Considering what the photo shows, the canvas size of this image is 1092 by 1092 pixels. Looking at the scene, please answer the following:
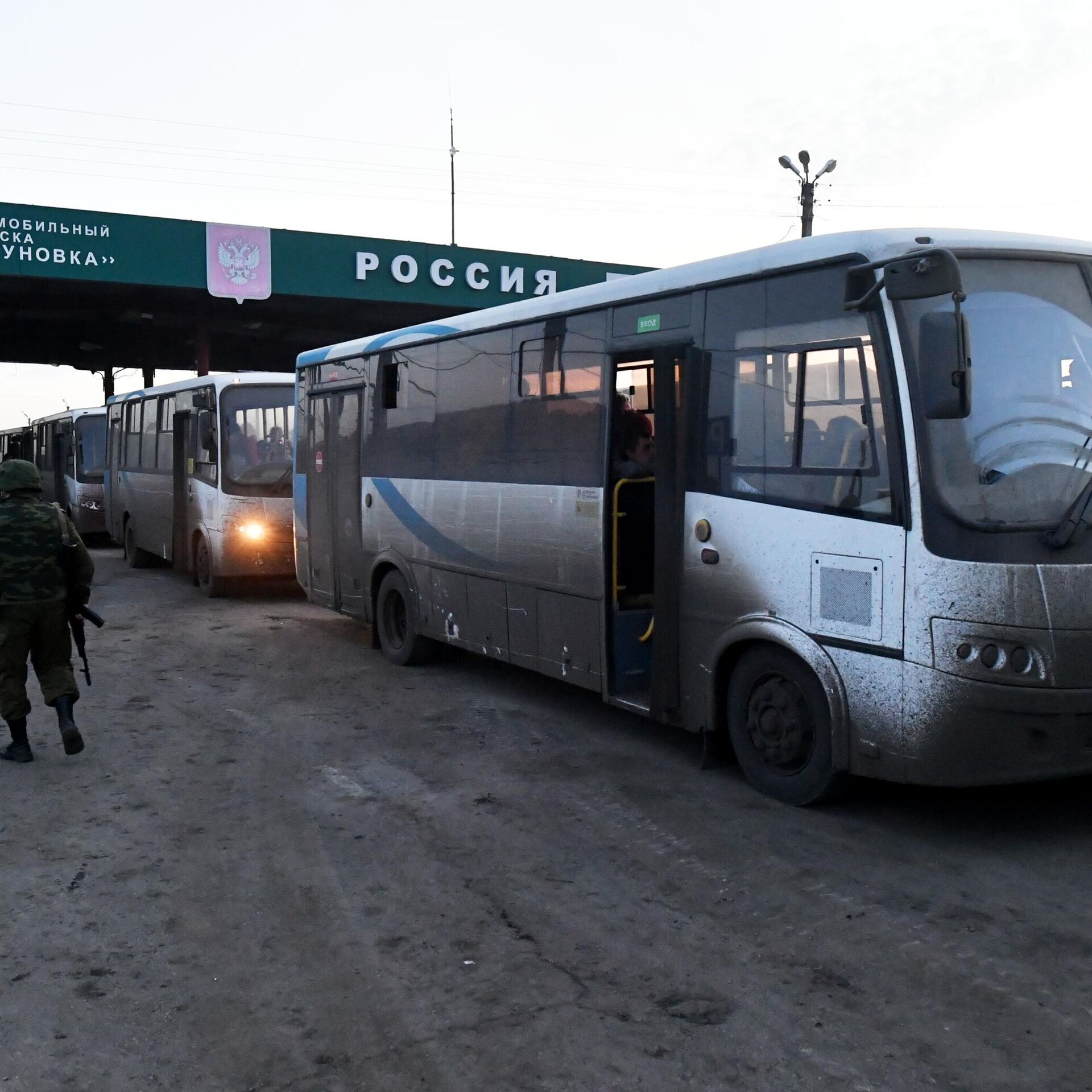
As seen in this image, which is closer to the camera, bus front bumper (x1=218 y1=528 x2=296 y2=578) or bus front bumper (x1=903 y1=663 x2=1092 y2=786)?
bus front bumper (x1=903 y1=663 x2=1092 y2=786)

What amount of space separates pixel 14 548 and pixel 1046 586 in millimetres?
5683

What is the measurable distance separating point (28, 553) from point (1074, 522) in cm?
575

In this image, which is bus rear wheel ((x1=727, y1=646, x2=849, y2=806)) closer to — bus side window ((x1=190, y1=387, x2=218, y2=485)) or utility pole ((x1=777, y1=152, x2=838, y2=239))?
bus side window ((x1=190, y1=387, x2=218, y2=485))

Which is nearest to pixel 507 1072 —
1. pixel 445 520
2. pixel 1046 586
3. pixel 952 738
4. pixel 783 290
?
pixel 952 738

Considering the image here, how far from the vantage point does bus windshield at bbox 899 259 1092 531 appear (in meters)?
5.20

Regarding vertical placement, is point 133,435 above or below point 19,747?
above

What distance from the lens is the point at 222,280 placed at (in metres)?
25.6

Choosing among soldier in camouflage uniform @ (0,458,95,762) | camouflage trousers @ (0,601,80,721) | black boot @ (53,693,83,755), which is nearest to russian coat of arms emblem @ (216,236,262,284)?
soldier in camouflage uniform @ (0,458,95,762)

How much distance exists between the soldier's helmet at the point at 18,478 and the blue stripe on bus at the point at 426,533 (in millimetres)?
3176

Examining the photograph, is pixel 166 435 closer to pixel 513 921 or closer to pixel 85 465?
pixel 85 465

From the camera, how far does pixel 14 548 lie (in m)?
6.98

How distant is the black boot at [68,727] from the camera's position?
7.07 m

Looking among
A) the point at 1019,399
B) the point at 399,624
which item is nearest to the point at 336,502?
the point at 399,624

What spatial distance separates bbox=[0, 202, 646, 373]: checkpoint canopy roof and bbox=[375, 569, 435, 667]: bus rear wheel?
55.3 ft
